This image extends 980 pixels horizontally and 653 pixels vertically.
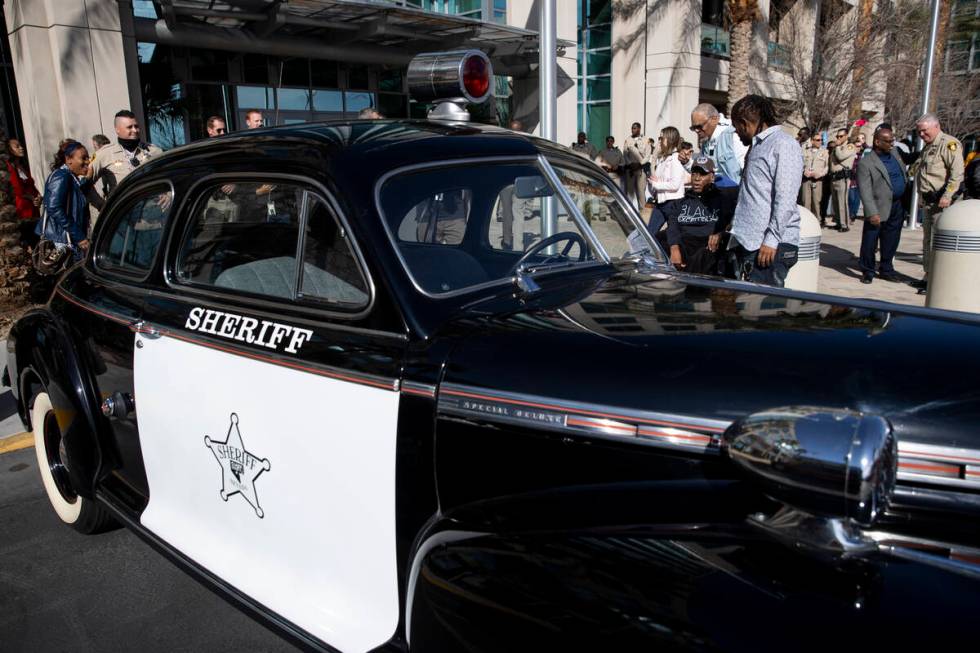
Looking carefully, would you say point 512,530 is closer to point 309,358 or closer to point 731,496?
point 731,496

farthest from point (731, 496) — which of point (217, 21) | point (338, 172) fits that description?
point (217, 21)

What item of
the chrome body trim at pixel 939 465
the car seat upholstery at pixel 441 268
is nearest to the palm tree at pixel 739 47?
the car seat upholstery at pixel 441 268

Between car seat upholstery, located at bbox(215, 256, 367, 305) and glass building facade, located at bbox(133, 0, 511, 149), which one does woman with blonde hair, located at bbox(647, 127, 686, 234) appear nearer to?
car seat upholstery, located at bbox(215, 256, 367, 305)

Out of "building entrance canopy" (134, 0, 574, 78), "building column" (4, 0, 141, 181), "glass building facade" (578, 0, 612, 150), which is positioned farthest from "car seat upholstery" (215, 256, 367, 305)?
"glass building facade" (578, 0, 612, 150)

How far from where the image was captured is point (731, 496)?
5.18 feet

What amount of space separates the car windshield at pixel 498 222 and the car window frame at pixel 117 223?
103 cm

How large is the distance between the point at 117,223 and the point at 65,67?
29.0ft

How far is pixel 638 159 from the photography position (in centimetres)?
1631

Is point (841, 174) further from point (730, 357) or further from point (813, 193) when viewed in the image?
point (730, 357)

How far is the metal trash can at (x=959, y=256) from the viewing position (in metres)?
6.47

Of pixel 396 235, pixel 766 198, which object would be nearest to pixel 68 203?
pixel 396 235

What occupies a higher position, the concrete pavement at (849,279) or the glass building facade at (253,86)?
the glass building facade at (253,86)

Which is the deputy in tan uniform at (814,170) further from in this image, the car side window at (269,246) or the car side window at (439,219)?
the car side window at (269,246)

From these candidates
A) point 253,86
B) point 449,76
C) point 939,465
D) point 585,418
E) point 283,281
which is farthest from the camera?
point 253,86
